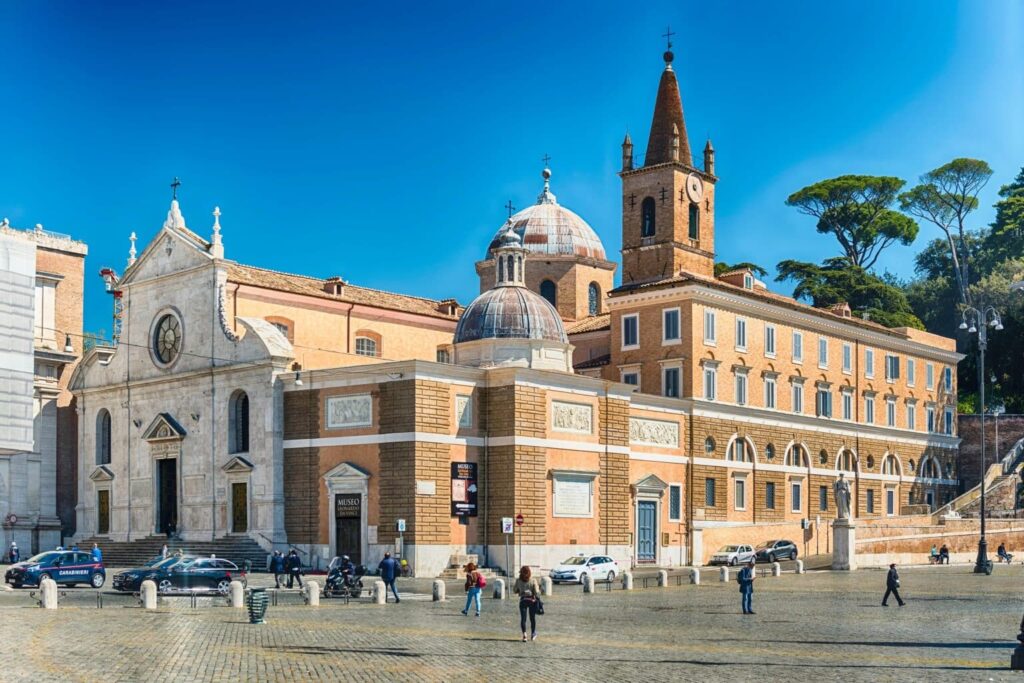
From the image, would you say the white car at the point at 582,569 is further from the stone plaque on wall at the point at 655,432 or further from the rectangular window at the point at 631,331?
the rectangular window at the point at 631,331

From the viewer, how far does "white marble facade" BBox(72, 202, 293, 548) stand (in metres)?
54.2

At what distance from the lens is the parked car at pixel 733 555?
56719mm

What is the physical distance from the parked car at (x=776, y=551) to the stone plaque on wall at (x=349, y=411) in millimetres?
18771

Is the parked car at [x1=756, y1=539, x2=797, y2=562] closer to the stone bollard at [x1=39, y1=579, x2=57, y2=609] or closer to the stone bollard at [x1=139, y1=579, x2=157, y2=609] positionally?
the stone bollard at [x1=139, y1=579, x2=157, y2=609]

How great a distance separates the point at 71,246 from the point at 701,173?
1198 inches

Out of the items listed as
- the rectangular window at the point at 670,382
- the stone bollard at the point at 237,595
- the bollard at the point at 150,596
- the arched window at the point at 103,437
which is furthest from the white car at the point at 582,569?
the arched window at the point at 103,437

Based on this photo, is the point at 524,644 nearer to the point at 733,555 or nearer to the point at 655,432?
the point at 733,555

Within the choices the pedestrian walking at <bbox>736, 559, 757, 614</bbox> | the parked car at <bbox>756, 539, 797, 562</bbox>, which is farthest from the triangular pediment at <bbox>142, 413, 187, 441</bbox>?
the pedestrian walking at <bbox>736, 559, 757, 614</bbox>

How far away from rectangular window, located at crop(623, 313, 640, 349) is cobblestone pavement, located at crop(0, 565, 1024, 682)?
23.8m

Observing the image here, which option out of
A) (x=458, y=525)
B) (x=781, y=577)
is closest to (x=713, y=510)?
(x=781, y=577)

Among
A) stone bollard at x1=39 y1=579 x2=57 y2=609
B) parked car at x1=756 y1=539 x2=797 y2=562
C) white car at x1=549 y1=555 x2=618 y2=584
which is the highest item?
stone bollard at x1=39 y1=579 x2=57 y2=609

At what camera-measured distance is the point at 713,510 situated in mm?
60344

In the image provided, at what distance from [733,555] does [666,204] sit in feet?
57.5

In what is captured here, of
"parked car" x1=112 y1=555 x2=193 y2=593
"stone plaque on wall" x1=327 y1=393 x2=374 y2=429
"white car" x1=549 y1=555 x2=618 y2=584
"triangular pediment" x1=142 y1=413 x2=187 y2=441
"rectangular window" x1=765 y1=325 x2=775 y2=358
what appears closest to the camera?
"parked car" x1=112 y1=555 x2=193 y2=593
